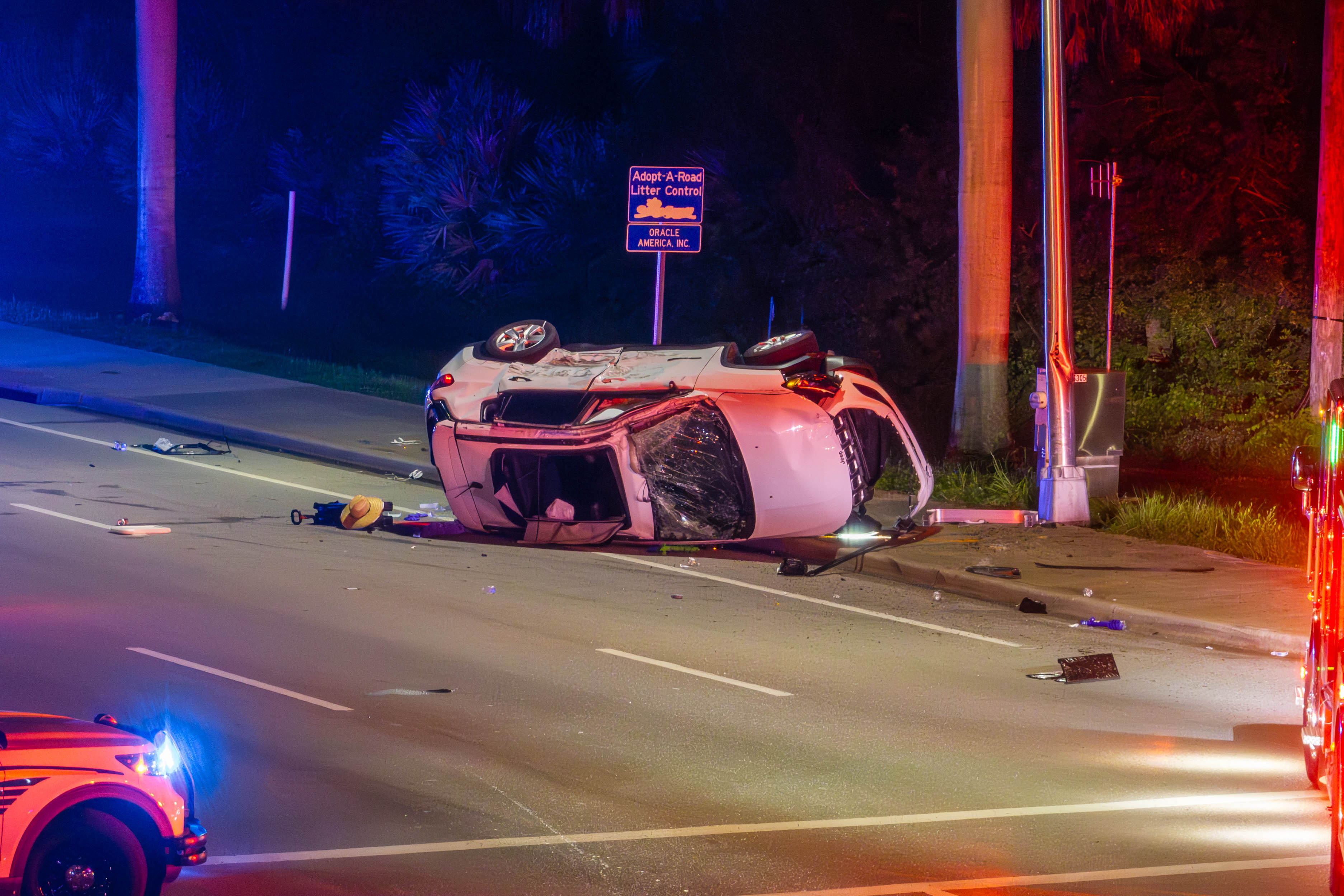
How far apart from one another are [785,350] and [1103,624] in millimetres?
3252

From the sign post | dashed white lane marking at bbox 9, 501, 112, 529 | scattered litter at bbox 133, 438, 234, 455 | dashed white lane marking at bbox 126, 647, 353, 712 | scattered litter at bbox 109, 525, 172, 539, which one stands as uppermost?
the sign post

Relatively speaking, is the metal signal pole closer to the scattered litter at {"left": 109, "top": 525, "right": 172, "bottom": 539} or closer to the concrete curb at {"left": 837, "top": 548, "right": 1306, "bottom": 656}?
the concrete curb at {"left": 837, "top": 548, "right": 1306, "bottom": 656}

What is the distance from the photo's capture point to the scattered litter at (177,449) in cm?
1758

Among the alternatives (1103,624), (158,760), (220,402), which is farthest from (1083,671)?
(220,402)

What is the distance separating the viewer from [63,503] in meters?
14.2

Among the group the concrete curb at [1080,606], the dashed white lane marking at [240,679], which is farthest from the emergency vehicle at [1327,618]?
the dashed white lane marking at [240,679]

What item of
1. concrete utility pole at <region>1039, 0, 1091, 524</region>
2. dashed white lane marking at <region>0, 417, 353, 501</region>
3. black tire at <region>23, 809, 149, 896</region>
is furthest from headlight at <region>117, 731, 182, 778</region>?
concrete utility pole at <region>1039, 0, 1091, 524</region>

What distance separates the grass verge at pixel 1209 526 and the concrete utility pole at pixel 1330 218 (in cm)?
525

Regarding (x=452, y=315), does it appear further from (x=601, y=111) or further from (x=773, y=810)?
(x=773, y=810)

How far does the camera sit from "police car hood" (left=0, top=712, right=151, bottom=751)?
522 centimetres

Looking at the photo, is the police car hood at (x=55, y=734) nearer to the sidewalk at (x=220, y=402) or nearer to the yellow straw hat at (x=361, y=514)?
the yellow straw hat at (x=361, y=514)

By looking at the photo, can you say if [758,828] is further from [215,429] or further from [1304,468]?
[215,429]

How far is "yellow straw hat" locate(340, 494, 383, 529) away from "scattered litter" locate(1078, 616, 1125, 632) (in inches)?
240

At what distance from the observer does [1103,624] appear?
36.4ft
